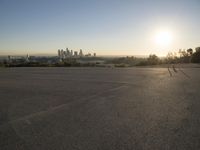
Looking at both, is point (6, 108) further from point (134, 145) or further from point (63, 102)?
point (134, 145)

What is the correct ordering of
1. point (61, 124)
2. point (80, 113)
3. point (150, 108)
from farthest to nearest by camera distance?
point (150, 108)
point (80, 113)
point (61, 124)

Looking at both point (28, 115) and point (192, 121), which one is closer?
point (192, 121)

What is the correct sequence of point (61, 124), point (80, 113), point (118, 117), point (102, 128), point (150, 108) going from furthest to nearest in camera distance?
point (150, 108), point (80, 113), point (118, 117), point (61, 124), point (102, 128)

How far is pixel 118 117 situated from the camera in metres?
6.04

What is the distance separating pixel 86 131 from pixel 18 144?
1376 millimetres

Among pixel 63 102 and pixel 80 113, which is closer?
pixel 80 113

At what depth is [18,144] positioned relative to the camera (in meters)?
4.27

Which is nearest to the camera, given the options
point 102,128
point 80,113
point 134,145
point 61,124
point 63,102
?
point 134,145

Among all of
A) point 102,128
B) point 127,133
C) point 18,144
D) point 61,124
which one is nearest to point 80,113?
point 61,124

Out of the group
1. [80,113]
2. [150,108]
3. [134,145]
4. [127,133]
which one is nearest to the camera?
[134,145]

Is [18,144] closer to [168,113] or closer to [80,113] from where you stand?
[80,113]

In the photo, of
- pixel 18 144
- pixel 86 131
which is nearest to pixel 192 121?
pixel 86 131

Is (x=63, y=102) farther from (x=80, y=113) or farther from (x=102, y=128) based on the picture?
(x=102, y=128)

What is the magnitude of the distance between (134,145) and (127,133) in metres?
0.65
